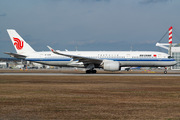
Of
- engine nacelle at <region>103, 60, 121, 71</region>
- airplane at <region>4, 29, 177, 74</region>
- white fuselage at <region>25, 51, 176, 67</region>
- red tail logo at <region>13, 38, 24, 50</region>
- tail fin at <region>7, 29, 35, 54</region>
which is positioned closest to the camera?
engine nacelle at <region>103, 60, 121, 71</region>

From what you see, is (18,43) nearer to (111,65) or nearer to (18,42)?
(18,42)

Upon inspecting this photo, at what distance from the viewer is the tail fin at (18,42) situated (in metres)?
46.7

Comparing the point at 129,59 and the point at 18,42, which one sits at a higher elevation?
the point at 18,42

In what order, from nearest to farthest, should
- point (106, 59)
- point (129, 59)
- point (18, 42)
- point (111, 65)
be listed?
point (111, 65) → point (129, 59) → point (106, 59) → point (18, 42)

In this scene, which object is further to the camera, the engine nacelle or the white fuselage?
the white fuselage

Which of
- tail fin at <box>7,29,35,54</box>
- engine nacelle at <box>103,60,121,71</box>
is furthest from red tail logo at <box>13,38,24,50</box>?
engine nacelle at <box>103,60,121,71</box>

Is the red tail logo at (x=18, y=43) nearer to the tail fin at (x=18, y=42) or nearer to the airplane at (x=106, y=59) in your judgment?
the tail fin at (x=18, y=42)

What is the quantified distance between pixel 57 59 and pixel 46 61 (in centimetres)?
224

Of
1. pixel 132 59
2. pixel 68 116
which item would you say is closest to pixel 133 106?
pixel 68 116

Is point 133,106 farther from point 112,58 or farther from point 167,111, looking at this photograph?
point 112,58

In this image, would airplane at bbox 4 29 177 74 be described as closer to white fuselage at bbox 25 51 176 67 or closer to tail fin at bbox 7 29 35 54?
white fuselage at bbox 25 51 176 67

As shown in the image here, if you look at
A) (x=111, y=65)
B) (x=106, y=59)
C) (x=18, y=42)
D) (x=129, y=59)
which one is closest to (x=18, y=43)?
(x=18, y=42)

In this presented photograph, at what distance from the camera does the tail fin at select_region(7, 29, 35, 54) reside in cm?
4667

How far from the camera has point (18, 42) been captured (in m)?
46.8
